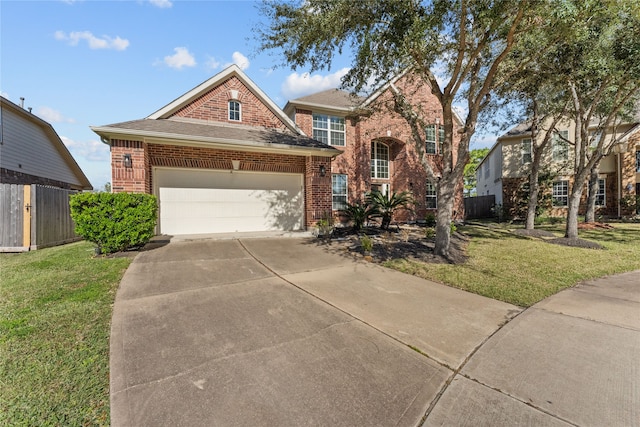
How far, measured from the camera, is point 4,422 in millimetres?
1763

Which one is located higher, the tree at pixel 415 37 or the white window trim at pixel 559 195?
the tree at pixel 415 37

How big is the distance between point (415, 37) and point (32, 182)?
60.0 feet

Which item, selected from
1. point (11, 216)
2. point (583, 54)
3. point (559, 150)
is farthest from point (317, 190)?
point (559, 150)

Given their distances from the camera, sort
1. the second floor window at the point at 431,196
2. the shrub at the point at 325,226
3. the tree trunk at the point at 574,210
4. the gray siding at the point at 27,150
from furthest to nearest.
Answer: the second floor window at the point at 431,196
the gray siding at the point at 27,150
the shrub at the point at 325,226
the tree trunk at the point at 574,210

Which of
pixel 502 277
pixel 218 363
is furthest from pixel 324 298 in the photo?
pixel 502 277

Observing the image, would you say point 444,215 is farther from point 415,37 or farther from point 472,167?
point 472,167

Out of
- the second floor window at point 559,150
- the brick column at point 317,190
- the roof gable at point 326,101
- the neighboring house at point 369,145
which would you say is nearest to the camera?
the brick column at point 317,190

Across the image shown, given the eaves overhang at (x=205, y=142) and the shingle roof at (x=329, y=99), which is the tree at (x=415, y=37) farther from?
the shingle roof at (x=329, y=99)

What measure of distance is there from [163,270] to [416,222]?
13.1 meters

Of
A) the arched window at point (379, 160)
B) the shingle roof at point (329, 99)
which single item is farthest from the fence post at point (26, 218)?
the arched window at point (379, 160)

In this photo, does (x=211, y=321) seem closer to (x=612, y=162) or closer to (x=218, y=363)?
(x=218, y=363)

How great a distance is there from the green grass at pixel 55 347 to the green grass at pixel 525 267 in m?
5.05

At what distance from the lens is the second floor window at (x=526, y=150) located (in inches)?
742

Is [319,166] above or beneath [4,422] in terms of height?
above
